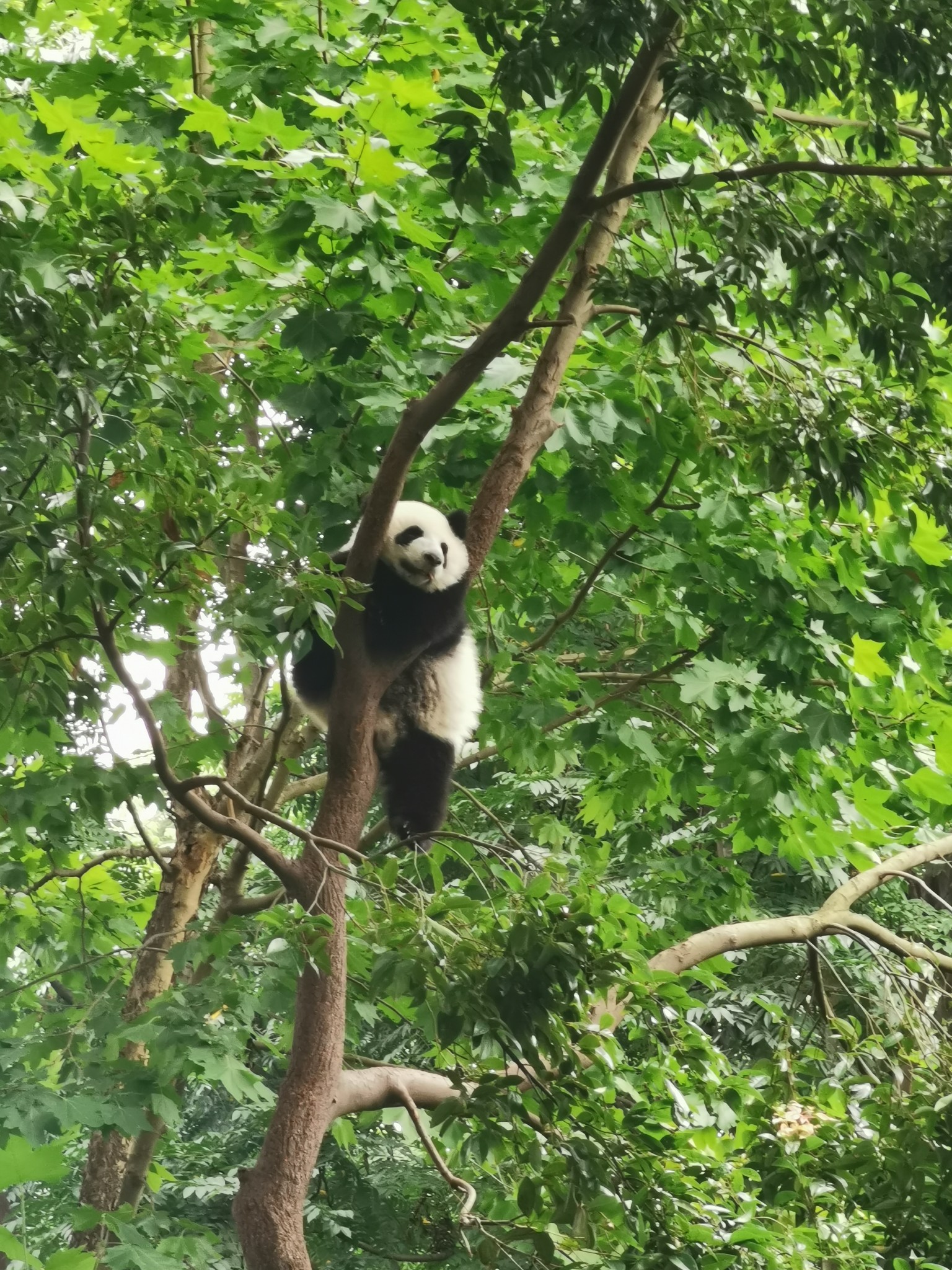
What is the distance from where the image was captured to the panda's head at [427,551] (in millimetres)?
4641

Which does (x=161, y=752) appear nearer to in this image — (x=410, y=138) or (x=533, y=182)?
(x=410, y=138)

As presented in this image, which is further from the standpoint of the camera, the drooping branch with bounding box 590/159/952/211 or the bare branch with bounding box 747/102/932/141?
the bare branch with bounding box 747/102/932/141

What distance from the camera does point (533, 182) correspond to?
3.76m

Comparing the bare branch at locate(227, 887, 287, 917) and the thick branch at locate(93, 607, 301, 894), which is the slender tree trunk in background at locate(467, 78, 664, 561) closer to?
the thick branch at locate(93, 607, 301, 894)

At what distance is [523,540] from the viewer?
5.06 metres

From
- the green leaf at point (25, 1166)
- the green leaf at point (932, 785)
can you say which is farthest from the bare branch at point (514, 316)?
the green leaf at point (932, 785)

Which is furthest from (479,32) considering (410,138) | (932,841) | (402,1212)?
(402,1212)

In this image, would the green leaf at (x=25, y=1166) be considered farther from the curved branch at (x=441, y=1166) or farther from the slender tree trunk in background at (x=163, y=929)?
the slender tree trunk in background at (x=163, y=929)

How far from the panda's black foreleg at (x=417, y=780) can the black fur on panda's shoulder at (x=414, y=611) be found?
372 millimetres

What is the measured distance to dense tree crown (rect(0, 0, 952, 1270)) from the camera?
8.00 feet

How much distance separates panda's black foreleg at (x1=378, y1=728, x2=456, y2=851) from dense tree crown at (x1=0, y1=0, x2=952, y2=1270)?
0.91ft

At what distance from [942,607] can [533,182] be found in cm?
192

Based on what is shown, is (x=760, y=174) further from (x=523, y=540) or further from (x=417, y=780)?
(x=417, y=780)

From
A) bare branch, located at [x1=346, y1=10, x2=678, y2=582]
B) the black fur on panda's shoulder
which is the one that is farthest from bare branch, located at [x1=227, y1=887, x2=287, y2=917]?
bare branch, located at [x1=346, y1=10, x2=678, y2=582]
